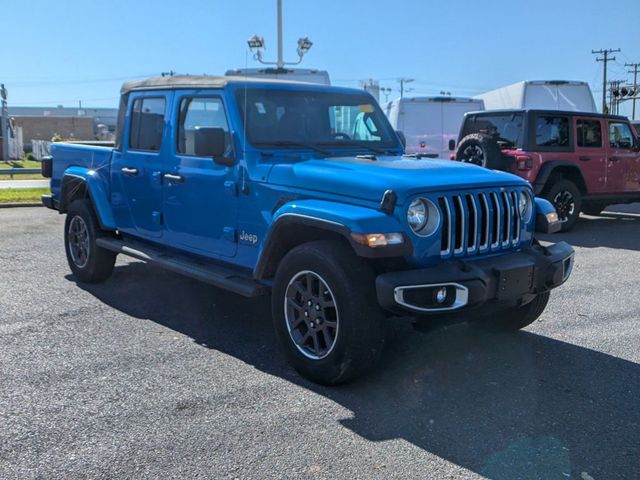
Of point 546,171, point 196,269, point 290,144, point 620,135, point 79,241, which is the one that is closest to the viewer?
point 290,144

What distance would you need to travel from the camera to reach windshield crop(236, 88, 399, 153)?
514 centimetres

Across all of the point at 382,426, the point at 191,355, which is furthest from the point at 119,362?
the point at 382,426

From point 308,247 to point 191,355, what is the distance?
134cm

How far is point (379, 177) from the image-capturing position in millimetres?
4191

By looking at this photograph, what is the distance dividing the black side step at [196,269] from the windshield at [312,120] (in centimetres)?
104

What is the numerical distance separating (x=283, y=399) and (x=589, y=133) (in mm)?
9374

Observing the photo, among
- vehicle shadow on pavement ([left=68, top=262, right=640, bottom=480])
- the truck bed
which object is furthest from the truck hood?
the truck bed

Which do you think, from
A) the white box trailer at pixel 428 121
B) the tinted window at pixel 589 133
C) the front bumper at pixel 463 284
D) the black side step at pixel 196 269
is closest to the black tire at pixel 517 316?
the front bumper at pixel 463 284

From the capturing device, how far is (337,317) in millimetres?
4102

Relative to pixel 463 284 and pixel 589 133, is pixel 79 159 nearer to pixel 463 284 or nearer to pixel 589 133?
pixel 463 284

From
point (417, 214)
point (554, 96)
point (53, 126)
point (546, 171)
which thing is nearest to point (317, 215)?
point (417, 214)

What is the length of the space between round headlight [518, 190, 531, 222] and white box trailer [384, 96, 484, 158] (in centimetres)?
961

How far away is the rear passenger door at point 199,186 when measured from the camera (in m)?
5.05

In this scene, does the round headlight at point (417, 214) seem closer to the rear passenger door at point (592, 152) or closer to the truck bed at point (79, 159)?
the truck bed at point (79, 159)
